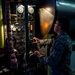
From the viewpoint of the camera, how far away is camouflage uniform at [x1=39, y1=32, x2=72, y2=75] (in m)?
2.54

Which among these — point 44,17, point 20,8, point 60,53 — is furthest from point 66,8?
point 60,53

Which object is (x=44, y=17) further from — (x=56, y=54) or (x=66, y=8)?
(x=56, y=54)

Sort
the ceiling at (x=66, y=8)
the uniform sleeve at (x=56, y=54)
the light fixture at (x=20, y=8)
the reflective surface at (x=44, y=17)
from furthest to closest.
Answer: the light fixture at (x=20, y=8) < the ceiling at (x=66, y=8) < the reflective surface at (x=44, y=17) < the uniform sleeve at (x=56, y=54)

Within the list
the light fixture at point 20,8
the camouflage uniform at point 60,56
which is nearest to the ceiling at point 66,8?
the light fixture at point 20,8

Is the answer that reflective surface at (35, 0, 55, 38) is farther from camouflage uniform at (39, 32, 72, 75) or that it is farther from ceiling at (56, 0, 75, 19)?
camouflage uniform at (39, 32, 72, 75)

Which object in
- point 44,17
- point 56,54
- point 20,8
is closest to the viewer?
point 56,54

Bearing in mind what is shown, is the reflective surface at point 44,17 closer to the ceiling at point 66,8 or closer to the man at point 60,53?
the ceiling at point 66,8

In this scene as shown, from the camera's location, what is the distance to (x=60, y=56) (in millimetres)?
2549

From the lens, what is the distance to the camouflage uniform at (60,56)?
254cm

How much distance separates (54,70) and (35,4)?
1658mm

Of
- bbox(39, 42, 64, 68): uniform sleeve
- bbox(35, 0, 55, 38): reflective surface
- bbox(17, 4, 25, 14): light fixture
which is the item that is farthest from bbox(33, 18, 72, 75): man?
bbox(17, 4, 25, 14): light fixture

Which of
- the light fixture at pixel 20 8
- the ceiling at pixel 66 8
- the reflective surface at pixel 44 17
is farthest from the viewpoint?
the light fixture at pixel 20 8

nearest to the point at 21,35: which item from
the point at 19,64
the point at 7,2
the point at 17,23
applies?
the point at 17,23

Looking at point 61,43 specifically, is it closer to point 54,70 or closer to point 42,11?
point 54,70
